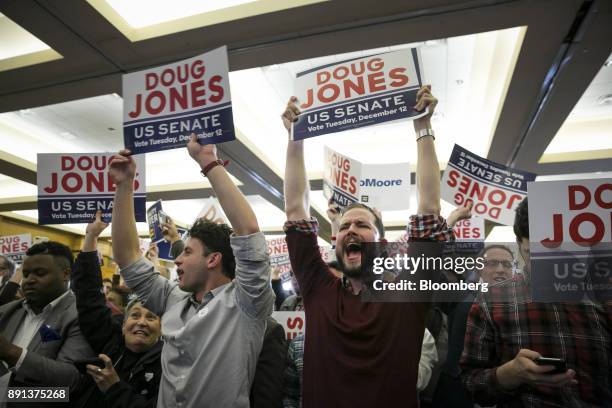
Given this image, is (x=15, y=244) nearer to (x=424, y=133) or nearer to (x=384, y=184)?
(x=384, y=184)

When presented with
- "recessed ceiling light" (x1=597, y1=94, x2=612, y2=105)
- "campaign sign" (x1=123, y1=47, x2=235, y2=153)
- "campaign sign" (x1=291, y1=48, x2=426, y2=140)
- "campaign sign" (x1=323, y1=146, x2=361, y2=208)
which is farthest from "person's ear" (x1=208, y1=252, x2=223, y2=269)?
"recessed ceiling light" (x1=597, y1=94, x2=612, y2=105)

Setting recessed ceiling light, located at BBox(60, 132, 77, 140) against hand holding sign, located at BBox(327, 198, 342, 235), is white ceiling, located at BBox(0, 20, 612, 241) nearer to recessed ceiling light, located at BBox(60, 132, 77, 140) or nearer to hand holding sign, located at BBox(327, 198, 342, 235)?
recessed ceiling light, located at BBox(60, 132, 77, 140)

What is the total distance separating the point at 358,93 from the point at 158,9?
8.63 feet

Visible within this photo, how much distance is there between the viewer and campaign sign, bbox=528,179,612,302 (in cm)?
121

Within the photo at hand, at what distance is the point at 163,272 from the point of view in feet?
16.4

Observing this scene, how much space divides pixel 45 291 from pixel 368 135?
5.41 metres

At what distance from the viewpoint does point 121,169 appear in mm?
2059

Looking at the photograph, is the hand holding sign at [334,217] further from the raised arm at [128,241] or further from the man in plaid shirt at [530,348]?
the man in plaid shirt at [530,348]

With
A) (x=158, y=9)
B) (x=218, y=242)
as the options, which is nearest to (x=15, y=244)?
(x=158, y=9)

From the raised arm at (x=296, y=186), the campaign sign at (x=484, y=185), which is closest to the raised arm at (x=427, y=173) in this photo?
the raised arm at (x=296, y=186)

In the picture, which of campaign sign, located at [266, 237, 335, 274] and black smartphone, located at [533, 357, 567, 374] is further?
campaign sign, located at [266, 237, 335, 274]

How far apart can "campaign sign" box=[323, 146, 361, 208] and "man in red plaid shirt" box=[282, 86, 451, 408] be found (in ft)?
7.12

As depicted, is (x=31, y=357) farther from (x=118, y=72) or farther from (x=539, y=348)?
(x=118, y=72)

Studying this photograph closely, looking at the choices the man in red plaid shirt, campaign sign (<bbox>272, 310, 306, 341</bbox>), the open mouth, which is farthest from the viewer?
campaign sign (<bbox>272, 310, 306, 341</bbox>)
